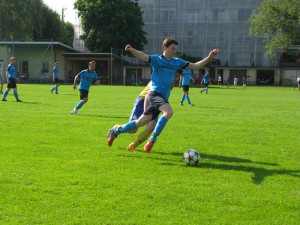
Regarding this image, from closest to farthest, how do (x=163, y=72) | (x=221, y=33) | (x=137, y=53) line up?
(x=137, y=53)
(x=163, y=72)
(x=221, y=33)

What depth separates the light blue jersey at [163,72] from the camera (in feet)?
24.1

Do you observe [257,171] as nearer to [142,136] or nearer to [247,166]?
[247,166]

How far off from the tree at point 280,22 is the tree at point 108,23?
18434mm

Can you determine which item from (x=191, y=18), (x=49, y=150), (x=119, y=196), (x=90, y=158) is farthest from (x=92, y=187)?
(x=191, y=18)

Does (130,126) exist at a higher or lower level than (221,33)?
lower

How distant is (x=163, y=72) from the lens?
291 inches

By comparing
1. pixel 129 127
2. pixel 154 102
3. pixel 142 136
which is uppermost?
pixel 154 102

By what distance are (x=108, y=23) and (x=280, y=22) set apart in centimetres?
2526

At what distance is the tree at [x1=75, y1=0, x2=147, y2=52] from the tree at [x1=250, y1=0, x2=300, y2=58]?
60.5 feet

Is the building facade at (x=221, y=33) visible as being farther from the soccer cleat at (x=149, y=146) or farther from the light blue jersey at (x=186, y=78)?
the soccer cleat at (x=149, y=146)

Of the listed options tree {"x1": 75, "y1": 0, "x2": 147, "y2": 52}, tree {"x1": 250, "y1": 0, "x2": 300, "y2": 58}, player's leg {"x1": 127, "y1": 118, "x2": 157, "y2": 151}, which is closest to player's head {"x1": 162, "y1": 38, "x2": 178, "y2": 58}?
player's leg {"x1": 127, "y1": 118, "x2": 157, "y2": 151}

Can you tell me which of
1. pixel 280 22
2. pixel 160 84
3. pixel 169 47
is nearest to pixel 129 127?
pixel 160 84

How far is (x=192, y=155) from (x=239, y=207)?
203 centimetres

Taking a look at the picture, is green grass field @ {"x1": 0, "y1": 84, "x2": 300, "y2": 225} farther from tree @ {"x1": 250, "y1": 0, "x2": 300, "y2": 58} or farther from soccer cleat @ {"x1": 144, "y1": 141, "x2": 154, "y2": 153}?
tree @ {"x1": 250, "y1": 0, "x2": 300, "y2": 58}
